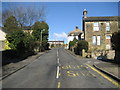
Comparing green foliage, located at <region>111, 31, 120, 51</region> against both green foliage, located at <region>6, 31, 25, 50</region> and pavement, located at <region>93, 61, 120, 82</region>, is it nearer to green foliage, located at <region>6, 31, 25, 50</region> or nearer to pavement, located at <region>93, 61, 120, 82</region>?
pavement, located at <region>93, 61, 120, 82</region>

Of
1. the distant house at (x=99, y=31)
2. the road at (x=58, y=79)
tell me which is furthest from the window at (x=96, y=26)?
the road at (x=58, y=79)

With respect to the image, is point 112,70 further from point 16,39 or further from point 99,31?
point 99,31

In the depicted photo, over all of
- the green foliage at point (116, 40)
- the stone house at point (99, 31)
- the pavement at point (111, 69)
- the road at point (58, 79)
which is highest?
the stone house at point (99, 31)

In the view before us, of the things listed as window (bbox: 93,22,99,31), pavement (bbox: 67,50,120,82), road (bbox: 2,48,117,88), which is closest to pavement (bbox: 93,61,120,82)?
pavement (bbox: 67,50,120,82)

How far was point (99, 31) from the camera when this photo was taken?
3359 centimetres

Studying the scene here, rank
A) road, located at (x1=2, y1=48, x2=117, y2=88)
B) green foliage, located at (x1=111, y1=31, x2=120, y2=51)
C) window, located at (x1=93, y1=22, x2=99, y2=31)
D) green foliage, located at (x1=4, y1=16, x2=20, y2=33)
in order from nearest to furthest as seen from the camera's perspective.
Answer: road, located at (x1=2, y1=48, x2=117, y2=88)
green foliage, located at (x1=111, y1=31, x2=120, y2=51)
window, located at (x1=93, y1=22, x2=99, y2=31)
green foliage, located at (x1=4, y1=16, x2=20, y2=33)

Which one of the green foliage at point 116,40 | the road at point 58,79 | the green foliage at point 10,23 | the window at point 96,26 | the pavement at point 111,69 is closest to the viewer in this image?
the road at point 58,79

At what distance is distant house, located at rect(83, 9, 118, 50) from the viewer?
1316 inches

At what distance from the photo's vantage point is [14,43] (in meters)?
22.5

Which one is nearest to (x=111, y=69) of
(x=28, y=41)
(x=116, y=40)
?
(x=116, y=40)

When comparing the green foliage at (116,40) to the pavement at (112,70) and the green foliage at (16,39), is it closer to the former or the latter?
the pavement at (112,70)

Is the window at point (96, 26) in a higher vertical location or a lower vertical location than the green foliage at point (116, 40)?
higher

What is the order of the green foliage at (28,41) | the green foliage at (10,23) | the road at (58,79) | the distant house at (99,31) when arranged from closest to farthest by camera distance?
the road at (58,79)
the green foliage at (28,41)
the distant house at (99,31)
the green foliage at (10,23)

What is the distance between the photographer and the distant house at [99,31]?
3344cm
